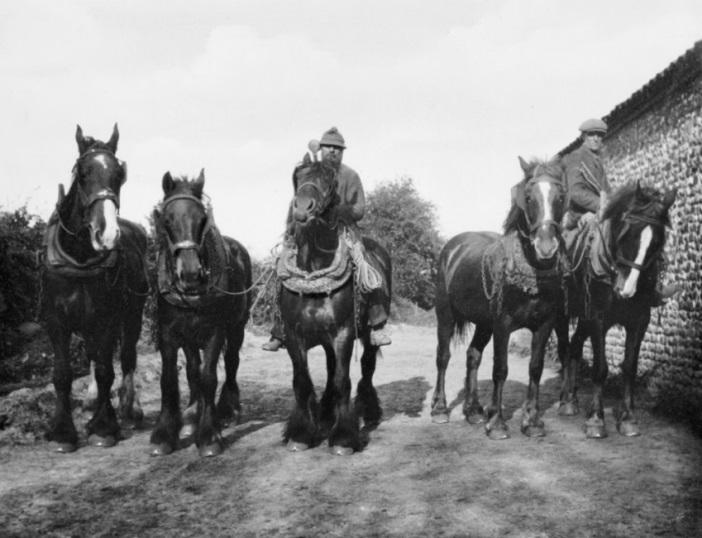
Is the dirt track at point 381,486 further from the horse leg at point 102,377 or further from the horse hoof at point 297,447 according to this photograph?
the horse leg at point 102,377

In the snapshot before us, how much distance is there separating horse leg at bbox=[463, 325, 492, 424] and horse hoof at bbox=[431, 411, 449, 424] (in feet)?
0.73

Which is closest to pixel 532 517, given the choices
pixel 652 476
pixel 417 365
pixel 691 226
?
pixel 652 476

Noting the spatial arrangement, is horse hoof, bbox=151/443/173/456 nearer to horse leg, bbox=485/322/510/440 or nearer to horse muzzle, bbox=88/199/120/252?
horse muzzle, bbox=88/199/120/252

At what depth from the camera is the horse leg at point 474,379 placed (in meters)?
7.57

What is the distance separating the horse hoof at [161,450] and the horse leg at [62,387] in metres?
0.77

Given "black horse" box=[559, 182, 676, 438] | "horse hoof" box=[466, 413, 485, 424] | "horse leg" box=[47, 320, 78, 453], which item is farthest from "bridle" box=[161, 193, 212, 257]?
"black horse" box=[559, 182, 676, 438]

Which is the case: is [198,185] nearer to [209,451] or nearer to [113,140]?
[113,140]

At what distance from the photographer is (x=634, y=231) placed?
21.6ft

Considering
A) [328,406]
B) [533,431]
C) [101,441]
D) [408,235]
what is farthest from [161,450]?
[408,235]

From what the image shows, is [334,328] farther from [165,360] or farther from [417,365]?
[417,365]

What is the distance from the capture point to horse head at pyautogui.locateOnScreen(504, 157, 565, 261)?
241 inches

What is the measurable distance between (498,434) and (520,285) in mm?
1484

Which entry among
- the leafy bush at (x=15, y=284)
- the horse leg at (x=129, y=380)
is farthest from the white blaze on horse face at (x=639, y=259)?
the leafy bush at (x=15, y=284)

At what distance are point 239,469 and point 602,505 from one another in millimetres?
2852
